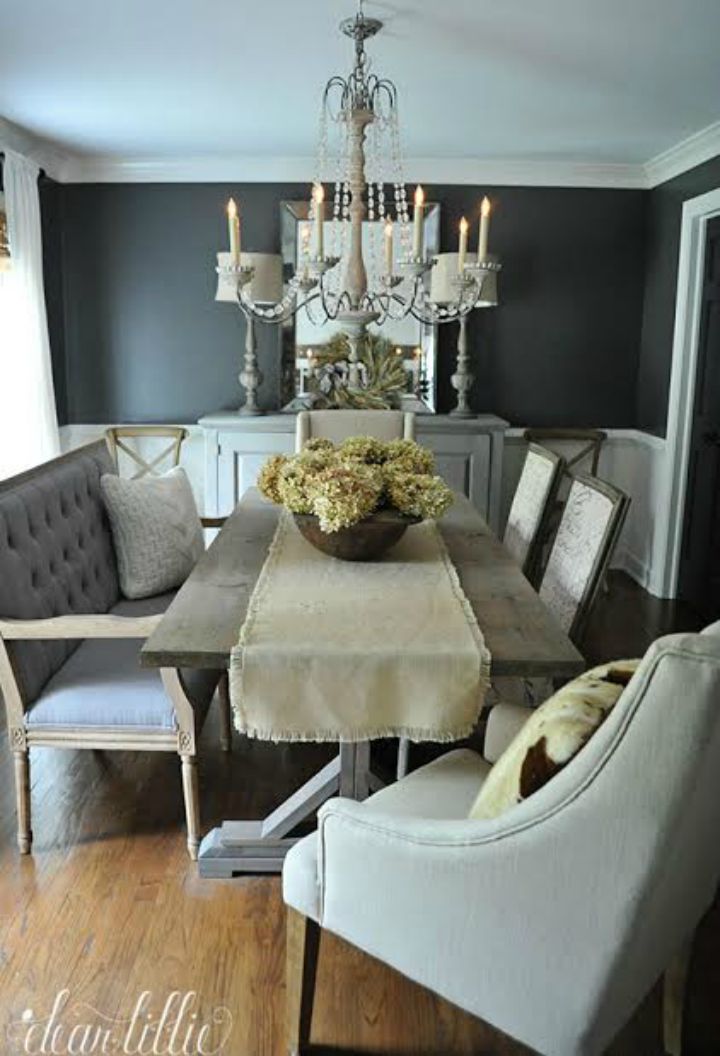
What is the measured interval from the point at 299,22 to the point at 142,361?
2.80 meters

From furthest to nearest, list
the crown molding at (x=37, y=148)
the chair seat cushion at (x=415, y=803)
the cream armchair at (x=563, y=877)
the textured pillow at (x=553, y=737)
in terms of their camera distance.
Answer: the crown molding at (x=37, y=148) < the chair seat cushion at (x=415, y=803) < the textured pillow at (x=553, y=737) < the cream armchair at (x=563, y=877)

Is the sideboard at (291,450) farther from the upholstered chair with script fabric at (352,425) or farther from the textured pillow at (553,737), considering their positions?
the textured pillow at (553,737)

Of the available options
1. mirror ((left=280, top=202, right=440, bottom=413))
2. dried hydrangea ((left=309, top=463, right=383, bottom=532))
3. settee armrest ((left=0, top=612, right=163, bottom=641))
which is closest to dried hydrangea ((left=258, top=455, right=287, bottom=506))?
dried hydrangea ((left=309, top=463, right=383, bottom=532))

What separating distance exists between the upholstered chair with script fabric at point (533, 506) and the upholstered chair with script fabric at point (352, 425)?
86cm

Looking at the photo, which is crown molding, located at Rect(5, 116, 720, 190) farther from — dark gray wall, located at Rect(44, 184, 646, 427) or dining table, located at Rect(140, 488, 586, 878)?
dining table, located at Rect(140, 488, 586, 878)

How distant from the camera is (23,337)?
446 cm

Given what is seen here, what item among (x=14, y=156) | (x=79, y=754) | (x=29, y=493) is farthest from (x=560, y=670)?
(x=14, y=156)

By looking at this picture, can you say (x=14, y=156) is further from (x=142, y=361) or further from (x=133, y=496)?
(x=133, y=496)

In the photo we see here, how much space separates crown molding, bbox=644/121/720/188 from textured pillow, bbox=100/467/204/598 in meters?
2.93

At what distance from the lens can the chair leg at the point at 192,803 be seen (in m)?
2.29

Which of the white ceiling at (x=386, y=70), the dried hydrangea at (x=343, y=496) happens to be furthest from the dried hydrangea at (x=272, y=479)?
the white ceiling at (x=386, y=70)

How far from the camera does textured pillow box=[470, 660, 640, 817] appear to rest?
1253mm

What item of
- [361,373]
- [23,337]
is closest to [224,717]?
[23,337]

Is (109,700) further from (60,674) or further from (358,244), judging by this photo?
(358,244)
